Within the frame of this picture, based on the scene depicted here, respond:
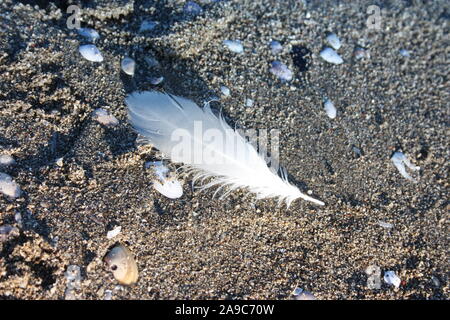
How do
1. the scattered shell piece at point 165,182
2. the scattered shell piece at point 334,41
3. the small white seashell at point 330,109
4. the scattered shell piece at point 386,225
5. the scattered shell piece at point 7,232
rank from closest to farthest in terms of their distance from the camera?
1. the scattered shell piece at point 7,232
2. the scattered shell piece at point 165,182
3. the scattered shell piece at point 386,225
4. the small white seashell at point 330,109
5. the scattered shell piece at point 334,41

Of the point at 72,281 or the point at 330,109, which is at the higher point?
the point at 330,109

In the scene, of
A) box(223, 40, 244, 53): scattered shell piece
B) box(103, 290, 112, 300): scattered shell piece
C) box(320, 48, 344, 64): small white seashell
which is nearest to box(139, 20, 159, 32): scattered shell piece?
box(223, 40, 244, 53): scattered shell piece

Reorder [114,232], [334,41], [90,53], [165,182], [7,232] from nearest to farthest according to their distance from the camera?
[7,232]
[114,232]
[165,182]
[90,53]
[334,41]

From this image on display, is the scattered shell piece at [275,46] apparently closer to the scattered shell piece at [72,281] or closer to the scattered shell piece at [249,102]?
the scattered shell piece at [249,102]

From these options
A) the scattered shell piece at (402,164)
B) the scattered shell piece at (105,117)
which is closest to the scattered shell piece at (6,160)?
the scattered shell piece at (105,117)

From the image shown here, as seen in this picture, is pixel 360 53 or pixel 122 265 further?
pixel 360 53

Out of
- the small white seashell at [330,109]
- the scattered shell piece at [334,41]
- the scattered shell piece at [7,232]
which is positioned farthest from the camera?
the scattered shell piece at [334,41]

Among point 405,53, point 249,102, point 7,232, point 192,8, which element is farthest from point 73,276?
point 405,53

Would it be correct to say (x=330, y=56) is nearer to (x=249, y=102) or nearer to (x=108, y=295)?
(x=249, y=102)
